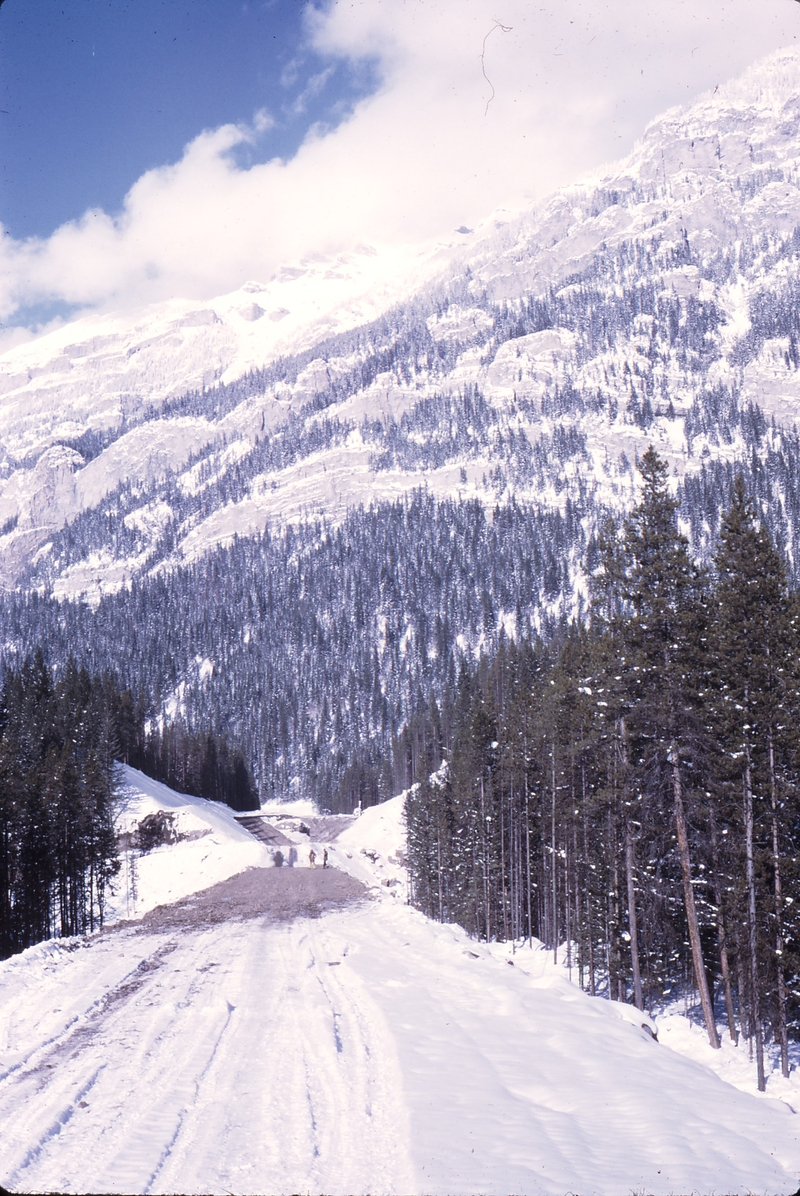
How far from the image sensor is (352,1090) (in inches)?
362

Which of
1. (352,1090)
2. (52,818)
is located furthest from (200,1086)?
(52,818)

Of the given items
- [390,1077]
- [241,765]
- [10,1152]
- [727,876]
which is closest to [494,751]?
[727,876]

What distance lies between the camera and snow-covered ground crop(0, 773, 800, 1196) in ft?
23.1

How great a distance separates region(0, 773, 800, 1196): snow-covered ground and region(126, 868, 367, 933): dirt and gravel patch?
35.9 feet

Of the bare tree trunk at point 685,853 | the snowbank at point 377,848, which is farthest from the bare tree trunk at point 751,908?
the snowbank at point 377,848

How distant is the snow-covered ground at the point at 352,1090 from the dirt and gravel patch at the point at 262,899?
10957mm

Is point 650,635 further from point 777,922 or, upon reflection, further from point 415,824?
point 415,824

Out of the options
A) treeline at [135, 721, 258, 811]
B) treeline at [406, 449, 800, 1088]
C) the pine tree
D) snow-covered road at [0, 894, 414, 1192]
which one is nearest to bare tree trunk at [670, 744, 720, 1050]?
treeline at [406, 449, 800, 1088]

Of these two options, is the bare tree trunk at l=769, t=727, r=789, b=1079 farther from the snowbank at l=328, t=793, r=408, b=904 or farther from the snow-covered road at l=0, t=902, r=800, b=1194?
the snowbank at l=328, t=793, r=408, b=904

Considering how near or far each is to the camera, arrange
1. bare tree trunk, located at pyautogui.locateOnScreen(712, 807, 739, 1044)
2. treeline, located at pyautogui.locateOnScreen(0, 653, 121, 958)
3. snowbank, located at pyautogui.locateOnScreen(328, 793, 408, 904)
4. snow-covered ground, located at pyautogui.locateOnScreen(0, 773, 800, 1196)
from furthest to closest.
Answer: snowbank, located at pyautogui.locateOnScreen(328, 793, 408, 904)
treeline, located at pyautogui.locateOnScreen(0, 653, 121, 958)
bare tree trunk, located at pyautogui.locateOnScreen(712, 807, 739, 1044)
snow-covered ground, located at pyautogui.locateOnScreen(0, 773, 800, 1196)

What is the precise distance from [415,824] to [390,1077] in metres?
57.6

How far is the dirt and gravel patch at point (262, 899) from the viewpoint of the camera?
29.0 metres

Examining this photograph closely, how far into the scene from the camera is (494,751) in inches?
1842

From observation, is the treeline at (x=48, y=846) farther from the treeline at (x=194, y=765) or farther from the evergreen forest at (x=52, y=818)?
the treeline at (x=194, y=765)
